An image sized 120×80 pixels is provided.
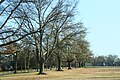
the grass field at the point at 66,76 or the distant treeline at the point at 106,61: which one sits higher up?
the distant treeline at the point at 106,61

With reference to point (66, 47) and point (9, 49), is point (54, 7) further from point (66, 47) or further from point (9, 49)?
point (9, 49)

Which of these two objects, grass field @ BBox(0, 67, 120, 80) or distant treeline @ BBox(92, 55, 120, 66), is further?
distant treeline @ BBox(92, 55, 120, 66)

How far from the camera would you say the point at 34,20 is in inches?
2051

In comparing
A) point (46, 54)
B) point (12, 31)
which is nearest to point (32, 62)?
point (46, 54)

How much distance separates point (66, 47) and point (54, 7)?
1020cm

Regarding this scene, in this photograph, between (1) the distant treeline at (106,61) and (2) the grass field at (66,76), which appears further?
(1) the distant treeline at (106,61)

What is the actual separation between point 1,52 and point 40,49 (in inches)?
732

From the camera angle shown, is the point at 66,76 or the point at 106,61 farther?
the point at 106,61

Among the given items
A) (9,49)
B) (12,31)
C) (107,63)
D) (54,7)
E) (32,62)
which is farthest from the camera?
(107,63)

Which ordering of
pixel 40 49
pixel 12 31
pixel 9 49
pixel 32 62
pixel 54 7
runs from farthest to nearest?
pixel 32 62 → pixel 40 49 → pixel 54 7 → pixel 9 49 → pixel 12 31

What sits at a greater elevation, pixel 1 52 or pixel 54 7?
pixel 54 7

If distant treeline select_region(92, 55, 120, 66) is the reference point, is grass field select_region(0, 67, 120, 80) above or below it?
below

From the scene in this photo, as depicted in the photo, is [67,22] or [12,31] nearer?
[12,31]

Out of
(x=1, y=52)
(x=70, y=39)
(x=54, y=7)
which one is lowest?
(x=1, y=52)
